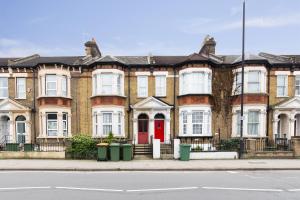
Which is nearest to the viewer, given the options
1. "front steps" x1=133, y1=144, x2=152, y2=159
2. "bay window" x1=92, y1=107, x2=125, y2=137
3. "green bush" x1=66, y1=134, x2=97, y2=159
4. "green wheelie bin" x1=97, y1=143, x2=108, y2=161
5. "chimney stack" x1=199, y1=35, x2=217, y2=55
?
"green wheelie bin" x1=97, y1=143, x2=108, y2=161

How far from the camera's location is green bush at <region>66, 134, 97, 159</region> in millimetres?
13992

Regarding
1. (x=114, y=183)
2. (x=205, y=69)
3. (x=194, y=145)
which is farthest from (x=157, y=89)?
(x=114, y=183)

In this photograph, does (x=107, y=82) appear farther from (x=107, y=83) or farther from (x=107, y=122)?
(x=107, y=122)

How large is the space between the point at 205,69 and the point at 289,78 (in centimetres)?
814

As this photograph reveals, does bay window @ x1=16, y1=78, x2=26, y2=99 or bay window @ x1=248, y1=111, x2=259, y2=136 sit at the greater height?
bay window @ x1=16, y1=78, x2=26, y2=99

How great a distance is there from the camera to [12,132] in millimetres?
19094

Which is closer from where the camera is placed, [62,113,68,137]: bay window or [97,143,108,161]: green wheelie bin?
[97,143,108,161]: green wheelie bin

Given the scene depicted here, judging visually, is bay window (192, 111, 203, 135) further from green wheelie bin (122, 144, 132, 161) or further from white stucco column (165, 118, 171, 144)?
green wheelie bin (122, 144, 132, 161)

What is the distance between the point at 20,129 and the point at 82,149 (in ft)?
30.5

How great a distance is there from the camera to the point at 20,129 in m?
19.6

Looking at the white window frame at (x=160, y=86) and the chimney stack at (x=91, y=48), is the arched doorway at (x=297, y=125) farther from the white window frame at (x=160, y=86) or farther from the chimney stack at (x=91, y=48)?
the chimney stack at (x=91, y=48)

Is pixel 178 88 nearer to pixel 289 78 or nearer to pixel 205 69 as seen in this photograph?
pixel 205 69

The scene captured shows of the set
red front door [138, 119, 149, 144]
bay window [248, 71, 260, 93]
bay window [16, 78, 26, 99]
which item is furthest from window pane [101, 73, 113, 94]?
bay window [248, 71, 260, 93]

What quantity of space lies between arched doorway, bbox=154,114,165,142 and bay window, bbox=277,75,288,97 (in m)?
11.0
